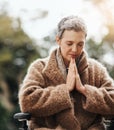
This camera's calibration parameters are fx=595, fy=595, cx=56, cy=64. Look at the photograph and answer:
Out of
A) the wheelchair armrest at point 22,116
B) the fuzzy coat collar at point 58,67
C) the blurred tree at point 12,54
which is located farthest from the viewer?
the blurred tree at point 12,54

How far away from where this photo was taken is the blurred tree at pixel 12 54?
67.7 feet

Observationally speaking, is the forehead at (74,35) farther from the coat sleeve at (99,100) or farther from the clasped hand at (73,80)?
the coat sleeve at (99,100)

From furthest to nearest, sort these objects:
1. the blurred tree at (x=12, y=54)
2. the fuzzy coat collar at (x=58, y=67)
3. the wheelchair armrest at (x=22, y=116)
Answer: the blurred tree at (x=12, y=54), the fuzzy coat collar at (x=58, y=67), the wheelchair armrest at (x=22, y=116)

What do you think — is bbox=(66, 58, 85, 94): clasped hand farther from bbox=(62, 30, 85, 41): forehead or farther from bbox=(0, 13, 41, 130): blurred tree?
bbox=(0, 13, 41, 130): blurred tree

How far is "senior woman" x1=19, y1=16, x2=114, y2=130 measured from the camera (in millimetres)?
4062

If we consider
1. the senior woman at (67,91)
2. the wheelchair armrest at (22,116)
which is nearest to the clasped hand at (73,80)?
the senior woman at (67,91)

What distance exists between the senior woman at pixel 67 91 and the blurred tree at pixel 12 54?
1604 cm

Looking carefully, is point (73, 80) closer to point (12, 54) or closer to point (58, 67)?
point (58, 67)

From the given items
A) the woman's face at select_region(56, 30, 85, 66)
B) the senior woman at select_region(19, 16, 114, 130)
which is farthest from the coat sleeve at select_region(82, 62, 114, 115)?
the woman's face at select_region(56, 30, 85, 66)

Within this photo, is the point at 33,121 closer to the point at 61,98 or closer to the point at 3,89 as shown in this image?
the point at 61,98

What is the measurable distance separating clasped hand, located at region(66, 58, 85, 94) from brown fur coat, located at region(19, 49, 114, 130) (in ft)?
0.13

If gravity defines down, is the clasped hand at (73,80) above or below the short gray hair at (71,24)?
below

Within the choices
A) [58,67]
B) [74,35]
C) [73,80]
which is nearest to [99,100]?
[73,80]

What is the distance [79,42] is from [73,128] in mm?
593
